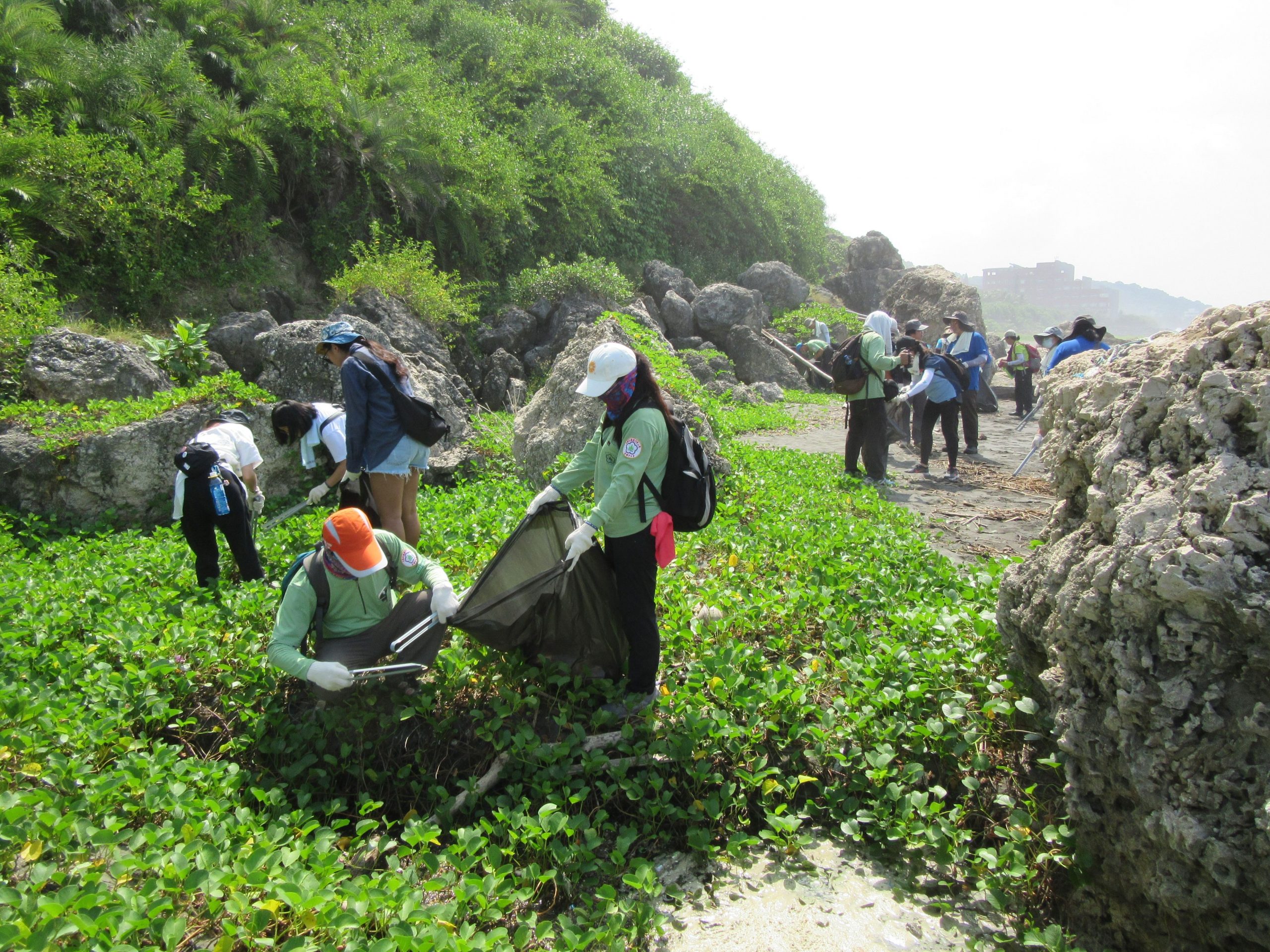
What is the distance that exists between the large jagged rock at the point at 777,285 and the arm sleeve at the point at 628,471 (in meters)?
20.2

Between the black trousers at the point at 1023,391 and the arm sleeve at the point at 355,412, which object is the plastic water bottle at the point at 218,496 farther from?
the black trousers at the point at 1023,391

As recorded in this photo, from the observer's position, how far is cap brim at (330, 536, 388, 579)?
127 inches

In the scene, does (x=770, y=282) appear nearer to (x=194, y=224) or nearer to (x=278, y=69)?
(x=278, y=69)

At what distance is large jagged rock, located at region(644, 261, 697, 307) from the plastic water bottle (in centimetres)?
1637

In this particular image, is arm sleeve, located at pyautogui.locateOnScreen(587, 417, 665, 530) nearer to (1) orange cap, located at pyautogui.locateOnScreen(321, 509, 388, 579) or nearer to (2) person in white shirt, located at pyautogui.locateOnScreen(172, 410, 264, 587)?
(1) orange cap, located at pyautogui.locateOnScreen(321, 509, 388, 579)

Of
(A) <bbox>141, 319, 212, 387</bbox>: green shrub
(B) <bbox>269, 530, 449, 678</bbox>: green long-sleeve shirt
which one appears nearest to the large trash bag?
(B) <bbox>269, 530, 449, 678</bbox>: green long-sleeve shirt

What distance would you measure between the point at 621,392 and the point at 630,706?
4.96ft

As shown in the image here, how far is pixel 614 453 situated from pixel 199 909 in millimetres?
2264

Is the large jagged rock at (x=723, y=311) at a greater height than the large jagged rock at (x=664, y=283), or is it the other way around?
the large jagged rock at (x=664, y=283)

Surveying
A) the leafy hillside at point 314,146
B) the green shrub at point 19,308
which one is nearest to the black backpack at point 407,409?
the green shrub at point 19,308

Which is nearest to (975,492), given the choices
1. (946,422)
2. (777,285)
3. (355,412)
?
(946,422)

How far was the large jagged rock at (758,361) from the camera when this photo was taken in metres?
18.2

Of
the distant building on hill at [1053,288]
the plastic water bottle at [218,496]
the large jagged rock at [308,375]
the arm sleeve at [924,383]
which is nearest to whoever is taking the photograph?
the plastic water bottle at [218,496]

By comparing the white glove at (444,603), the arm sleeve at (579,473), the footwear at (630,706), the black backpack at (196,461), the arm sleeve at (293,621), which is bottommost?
the footwear at (630,706)
